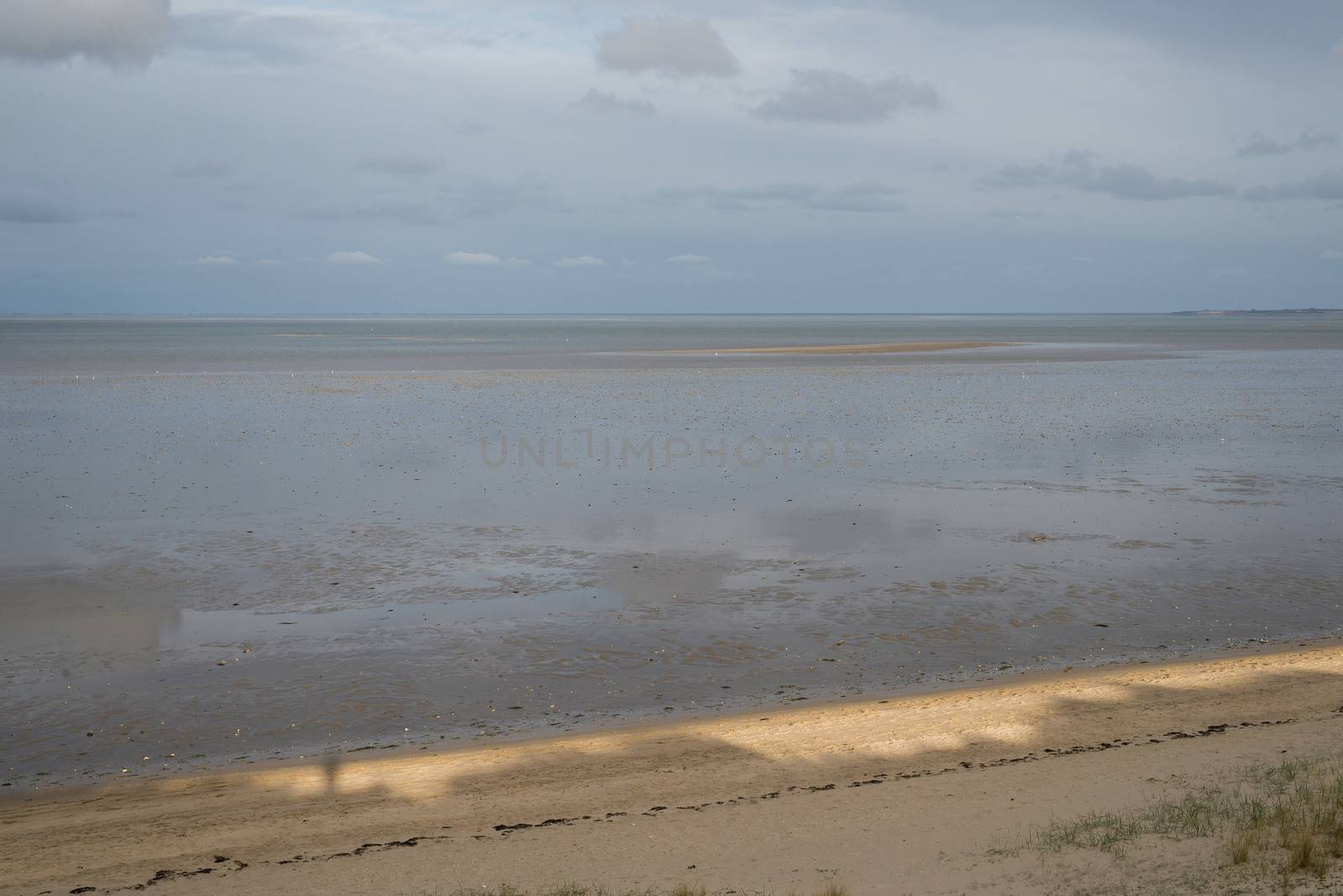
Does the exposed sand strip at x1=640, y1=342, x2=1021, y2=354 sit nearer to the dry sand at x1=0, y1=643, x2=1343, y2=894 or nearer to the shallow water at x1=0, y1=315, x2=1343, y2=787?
the shallow water at x1=0, y1=315, x2=1343, y2=787

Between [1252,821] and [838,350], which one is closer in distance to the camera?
[1252,821]

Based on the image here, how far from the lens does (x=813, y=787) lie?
27.5 ft

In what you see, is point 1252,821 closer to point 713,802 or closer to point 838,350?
point 713,802

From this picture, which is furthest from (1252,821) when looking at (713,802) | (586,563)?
(586,563)

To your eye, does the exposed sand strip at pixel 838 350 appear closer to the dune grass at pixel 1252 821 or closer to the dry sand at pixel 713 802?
the dry sand at pixel 713 802

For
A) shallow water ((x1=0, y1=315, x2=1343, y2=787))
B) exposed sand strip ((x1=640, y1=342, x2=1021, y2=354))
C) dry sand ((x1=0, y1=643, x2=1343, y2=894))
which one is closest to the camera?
dry sand ((x1=0, y1=643, x2=1343, y2=894))

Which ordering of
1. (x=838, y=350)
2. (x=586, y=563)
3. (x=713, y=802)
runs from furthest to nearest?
(x=838, y=350) < (x=586, y=563) < (x=713, y=802)

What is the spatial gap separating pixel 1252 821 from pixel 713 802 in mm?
3395

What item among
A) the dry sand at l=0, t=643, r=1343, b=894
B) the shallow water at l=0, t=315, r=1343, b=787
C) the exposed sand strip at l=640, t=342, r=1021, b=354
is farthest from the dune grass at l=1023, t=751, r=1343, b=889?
the exposed sand strip at l=640, t=342, r=1021, b=354

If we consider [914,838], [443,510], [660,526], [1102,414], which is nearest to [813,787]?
[914,838]

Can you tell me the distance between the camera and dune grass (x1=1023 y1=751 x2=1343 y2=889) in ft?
21.3

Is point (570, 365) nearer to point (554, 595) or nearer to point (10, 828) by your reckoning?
point (554, 595)

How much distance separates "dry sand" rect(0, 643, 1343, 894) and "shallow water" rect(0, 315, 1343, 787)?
→ 2.97 ft

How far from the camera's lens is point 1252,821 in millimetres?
7000
